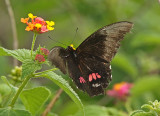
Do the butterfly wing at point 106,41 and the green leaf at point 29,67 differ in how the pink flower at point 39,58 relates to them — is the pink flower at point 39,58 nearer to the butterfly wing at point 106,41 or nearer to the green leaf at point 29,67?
the green leaf at point 29,67

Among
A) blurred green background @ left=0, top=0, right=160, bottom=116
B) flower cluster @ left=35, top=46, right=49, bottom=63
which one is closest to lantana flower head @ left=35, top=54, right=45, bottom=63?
flower cluster @ left=35, top=46, right=49, bottom=63

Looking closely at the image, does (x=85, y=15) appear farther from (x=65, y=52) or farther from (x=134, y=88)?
(x=65, y=52)

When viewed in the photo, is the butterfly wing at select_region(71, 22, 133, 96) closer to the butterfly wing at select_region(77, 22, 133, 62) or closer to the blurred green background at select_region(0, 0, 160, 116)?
the butterfly wing at select_region(77, 22, 133, 62)

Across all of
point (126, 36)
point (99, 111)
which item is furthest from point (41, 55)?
point (126, 36)

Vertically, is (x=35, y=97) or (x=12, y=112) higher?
(x=35, y=97)

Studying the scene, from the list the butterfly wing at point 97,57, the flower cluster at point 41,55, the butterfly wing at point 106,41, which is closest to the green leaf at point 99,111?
the butterfly wing at point 97,57

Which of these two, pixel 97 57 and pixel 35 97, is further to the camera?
pixel 97 57

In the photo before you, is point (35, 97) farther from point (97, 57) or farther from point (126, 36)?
point (126, 36)
